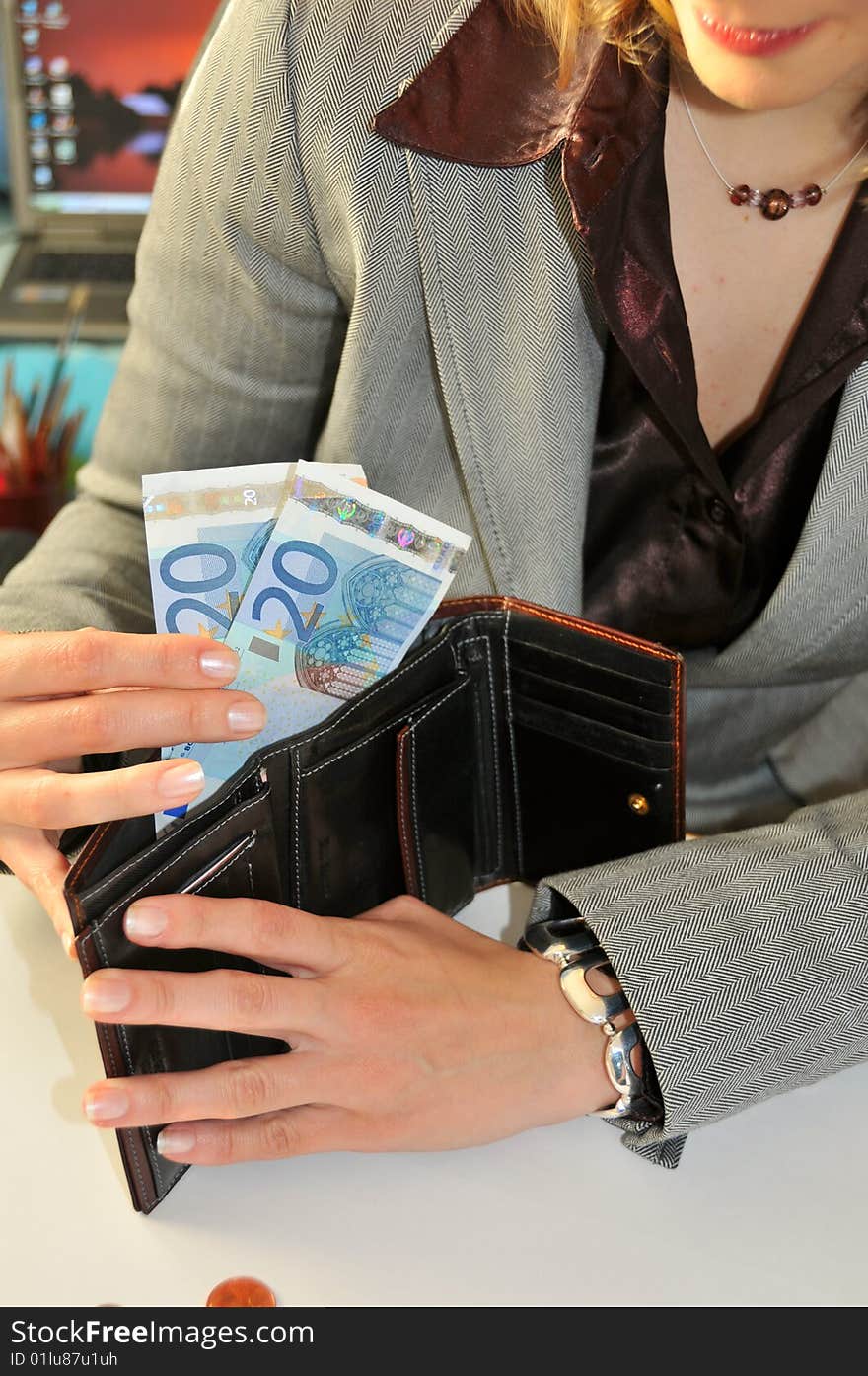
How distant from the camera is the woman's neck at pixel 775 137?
1002 millimetres

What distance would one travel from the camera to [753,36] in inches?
31.9

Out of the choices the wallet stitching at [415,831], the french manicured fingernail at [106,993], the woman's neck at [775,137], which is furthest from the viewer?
the woman's neck at [775,137]

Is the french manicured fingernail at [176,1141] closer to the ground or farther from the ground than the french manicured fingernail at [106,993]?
closer to the ground

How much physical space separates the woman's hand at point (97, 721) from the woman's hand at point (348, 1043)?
0.08 meters

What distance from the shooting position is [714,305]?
1.06m

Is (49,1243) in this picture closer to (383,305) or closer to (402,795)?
(402,795)

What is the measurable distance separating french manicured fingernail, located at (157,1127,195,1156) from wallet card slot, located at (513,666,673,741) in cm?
40

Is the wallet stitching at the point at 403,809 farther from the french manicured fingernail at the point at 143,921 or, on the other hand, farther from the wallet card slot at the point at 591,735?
the french manicured fingernail at the point at 143,921

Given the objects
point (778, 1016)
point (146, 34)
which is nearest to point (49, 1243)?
point (778, 1016)

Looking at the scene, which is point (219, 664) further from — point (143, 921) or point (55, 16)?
point (55, 16)

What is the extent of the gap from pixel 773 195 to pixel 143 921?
2.54 ft

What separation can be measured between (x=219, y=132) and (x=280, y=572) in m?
0.41

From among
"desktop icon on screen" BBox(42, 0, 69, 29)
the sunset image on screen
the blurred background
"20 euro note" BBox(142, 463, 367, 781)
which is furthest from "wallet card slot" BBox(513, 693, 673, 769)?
"desktop icon on screen" BBox(42, 0, 69, 29)

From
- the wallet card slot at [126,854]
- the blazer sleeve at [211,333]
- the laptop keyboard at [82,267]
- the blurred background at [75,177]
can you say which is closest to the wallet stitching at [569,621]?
the wallet card slot at [126,854]
